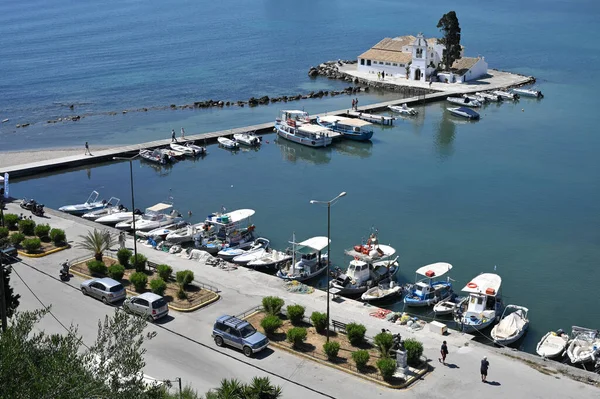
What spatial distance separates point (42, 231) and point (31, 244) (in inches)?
105

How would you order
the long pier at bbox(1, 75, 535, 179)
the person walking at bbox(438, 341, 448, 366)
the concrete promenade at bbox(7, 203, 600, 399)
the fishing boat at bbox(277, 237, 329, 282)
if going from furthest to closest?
the long pier at bbox(1, 75, 535, 179)
the fishing boat at bbox(277, 237, 329, 282)
the person walking at bbox(438, 341, 448, 366)
the concrete promenade at bbox(7, 203, 600, 399)

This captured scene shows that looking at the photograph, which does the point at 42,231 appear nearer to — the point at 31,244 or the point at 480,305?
the point at 31,244

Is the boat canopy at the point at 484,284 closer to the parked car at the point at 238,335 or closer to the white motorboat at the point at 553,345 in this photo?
the white motorboat at the point at 553,345

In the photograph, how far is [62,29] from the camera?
180625 mm

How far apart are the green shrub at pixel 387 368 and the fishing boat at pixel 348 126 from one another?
52618mm

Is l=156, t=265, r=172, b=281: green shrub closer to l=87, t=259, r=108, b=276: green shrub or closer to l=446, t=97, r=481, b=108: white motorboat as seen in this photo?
l=87, t=259, r=108, b=276: green shrub

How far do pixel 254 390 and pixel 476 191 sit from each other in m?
43.0

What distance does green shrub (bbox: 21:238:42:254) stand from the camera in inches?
1839

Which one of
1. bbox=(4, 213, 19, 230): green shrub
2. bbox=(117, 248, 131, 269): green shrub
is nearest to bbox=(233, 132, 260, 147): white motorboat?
bbox=(4, 213, 19, 230): green shrub

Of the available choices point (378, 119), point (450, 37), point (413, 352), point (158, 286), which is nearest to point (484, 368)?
point (413, 352)

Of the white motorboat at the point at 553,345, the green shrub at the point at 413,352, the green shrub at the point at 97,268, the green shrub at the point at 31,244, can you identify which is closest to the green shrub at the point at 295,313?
the green shrub at the point at 413,352

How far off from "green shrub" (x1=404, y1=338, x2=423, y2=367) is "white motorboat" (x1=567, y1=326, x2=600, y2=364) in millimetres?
8655

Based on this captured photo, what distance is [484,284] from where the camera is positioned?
42.8 meters

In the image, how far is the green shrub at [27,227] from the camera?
49.8 meters
